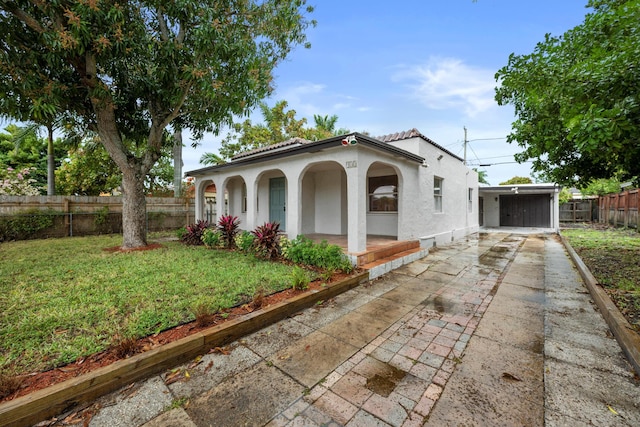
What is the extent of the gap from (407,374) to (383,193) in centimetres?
693

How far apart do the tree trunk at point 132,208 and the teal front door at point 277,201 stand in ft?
13.8

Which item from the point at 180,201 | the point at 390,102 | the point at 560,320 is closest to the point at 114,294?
the point at 560,320

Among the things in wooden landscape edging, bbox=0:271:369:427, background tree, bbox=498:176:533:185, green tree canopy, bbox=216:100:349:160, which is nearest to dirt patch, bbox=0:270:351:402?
wooden landscape edging, bbox=0:271:369:427

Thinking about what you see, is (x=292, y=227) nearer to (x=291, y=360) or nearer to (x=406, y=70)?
(x=291, y=360)

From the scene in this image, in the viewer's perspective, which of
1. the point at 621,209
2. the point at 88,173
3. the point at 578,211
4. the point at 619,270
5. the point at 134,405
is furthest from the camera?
the point at 578,211

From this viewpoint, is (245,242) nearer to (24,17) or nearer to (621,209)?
(24,17)

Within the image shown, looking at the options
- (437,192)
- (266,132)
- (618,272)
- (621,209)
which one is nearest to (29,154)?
(266,132)

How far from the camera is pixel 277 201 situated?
9.90 m

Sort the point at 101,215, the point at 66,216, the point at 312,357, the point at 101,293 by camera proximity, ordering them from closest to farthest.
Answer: the point at 312,357 → the point at 101,293 → the point at 66,216 → the point at 101,215

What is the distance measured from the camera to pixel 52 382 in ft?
6.86

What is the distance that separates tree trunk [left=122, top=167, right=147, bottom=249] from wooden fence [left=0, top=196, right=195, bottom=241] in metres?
4.46

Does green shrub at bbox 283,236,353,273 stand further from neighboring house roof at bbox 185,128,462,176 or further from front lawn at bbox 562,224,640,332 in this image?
front lawn at bbox 562,224,640,332

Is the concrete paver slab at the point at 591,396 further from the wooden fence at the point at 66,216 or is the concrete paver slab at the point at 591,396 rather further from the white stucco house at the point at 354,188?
the wooden fence at the point at 66,216

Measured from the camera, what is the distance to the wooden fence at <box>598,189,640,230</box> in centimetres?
1229
